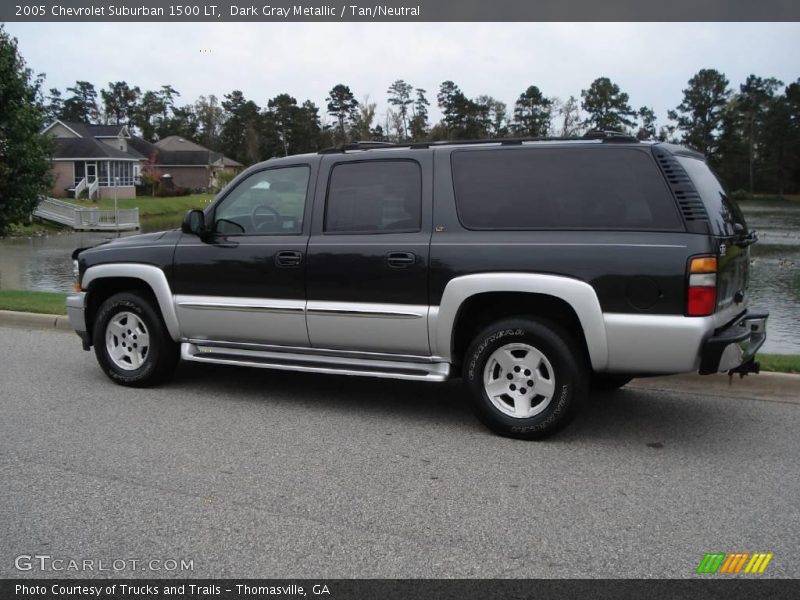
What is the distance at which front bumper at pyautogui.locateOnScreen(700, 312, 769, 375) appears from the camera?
4938mm

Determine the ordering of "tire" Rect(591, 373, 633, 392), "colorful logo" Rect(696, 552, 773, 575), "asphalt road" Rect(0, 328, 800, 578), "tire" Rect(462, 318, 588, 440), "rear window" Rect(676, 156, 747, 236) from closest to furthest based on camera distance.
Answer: "colorful logo" Rect(696, 552, 773, 575), "asphalt road" Rect(0, 328, 800, 578), "rear window" Rect(676, 156, 747, 236), "tire" Rect(462, 318, 588, 440), "tire" Rect(591, 373, 633, 392)

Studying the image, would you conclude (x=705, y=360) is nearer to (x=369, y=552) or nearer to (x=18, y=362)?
(x=369, y=552)

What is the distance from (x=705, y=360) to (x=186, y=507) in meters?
3.23

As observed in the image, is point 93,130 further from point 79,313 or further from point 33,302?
point 79,313

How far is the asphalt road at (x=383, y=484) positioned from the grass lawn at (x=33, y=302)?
13.0 ft

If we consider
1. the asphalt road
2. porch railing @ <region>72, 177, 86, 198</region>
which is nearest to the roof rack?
the asphalt road

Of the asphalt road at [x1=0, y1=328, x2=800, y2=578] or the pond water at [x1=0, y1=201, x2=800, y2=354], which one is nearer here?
the asphalt road at [x1=0, y1=328, x2=800, y2=578]

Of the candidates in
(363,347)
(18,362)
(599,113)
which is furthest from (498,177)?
(599,113)

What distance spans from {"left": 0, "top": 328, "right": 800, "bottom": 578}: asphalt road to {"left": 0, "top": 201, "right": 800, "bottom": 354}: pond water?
13.3 feet

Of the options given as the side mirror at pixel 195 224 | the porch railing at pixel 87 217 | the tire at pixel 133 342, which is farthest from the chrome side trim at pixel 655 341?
the porch railing at pixel 87 217

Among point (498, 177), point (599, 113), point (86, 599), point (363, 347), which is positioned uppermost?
point (599, 113)

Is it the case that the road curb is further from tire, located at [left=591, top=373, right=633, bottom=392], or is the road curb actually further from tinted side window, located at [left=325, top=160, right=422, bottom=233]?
tire, located at [left=591, top=373, right=633, bottom=392]

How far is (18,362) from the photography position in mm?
8008
